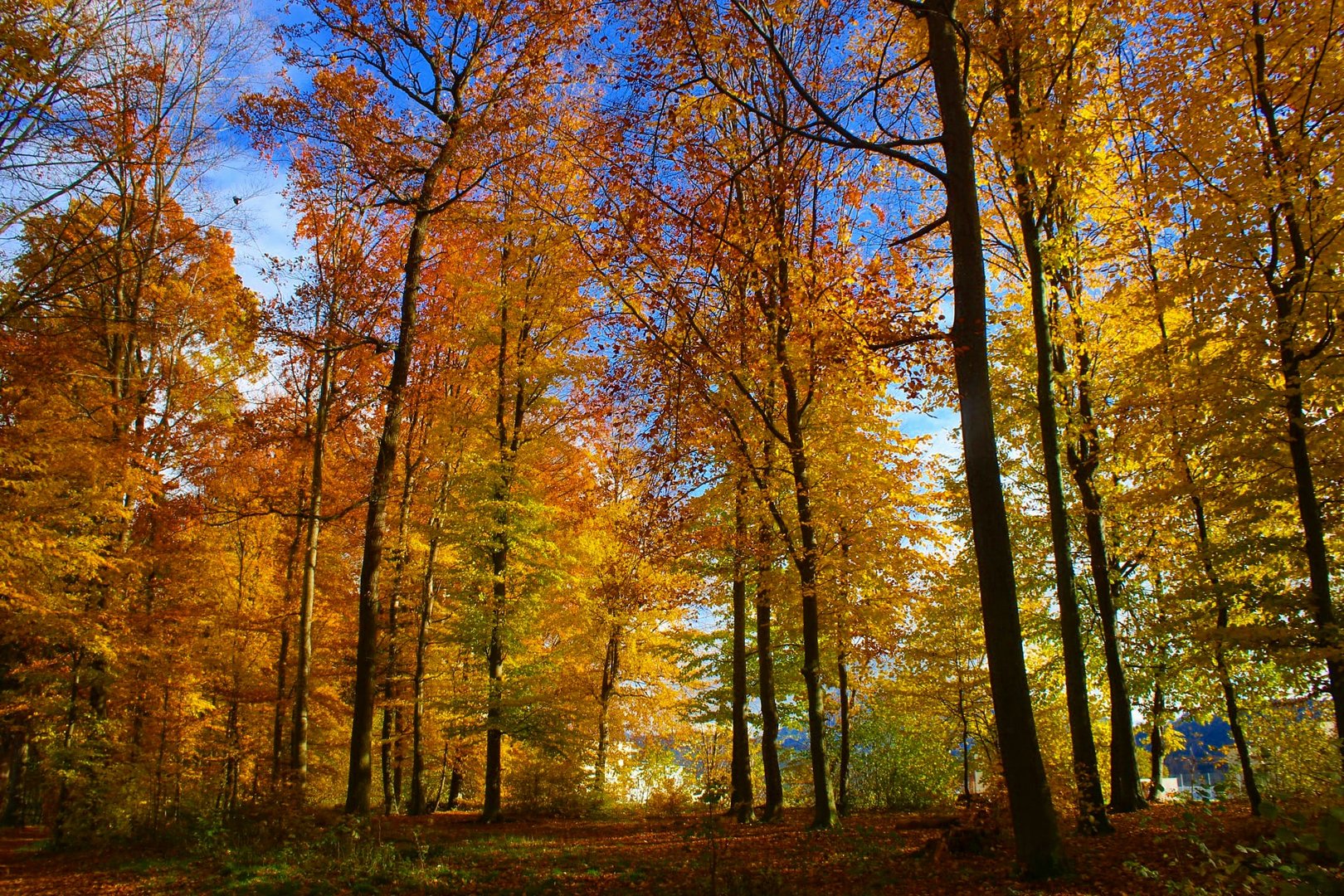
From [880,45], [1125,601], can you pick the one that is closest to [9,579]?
[880,45]

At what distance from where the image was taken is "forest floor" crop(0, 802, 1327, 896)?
5.87m

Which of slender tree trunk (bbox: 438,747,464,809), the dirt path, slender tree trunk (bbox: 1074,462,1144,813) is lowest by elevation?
slender tree trunk (bbox: 438,747,464,809)

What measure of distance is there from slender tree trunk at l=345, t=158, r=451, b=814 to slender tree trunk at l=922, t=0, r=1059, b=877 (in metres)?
7.99

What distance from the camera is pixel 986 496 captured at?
6070 millimetres

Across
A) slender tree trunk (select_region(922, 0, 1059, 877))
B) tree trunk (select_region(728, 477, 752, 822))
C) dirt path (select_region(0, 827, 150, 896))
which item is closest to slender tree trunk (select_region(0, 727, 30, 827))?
dirt path (select_region(0, 827, 150, 896))

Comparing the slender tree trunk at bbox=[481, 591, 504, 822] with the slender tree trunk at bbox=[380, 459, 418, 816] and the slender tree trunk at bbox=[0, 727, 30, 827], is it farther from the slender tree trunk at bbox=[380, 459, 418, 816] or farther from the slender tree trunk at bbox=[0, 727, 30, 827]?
the slender tree trunk at bbox=[0, 727, 30, 827]

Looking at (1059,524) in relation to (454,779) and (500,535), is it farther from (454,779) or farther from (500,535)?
(454,779)

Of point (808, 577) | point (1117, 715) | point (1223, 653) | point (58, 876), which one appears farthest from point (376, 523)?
point (1223, 653)

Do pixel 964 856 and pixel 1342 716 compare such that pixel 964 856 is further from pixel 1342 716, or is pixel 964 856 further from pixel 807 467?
pixel 807 467

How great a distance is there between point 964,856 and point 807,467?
283 inches

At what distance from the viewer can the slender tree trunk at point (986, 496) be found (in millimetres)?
5645

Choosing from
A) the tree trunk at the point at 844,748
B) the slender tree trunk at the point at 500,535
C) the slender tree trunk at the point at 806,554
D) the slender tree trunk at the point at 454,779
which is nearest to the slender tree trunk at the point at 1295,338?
the slender tree trunk at the point at 806,554

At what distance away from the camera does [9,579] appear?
10.6 metres

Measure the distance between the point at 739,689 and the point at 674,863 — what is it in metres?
6.58
